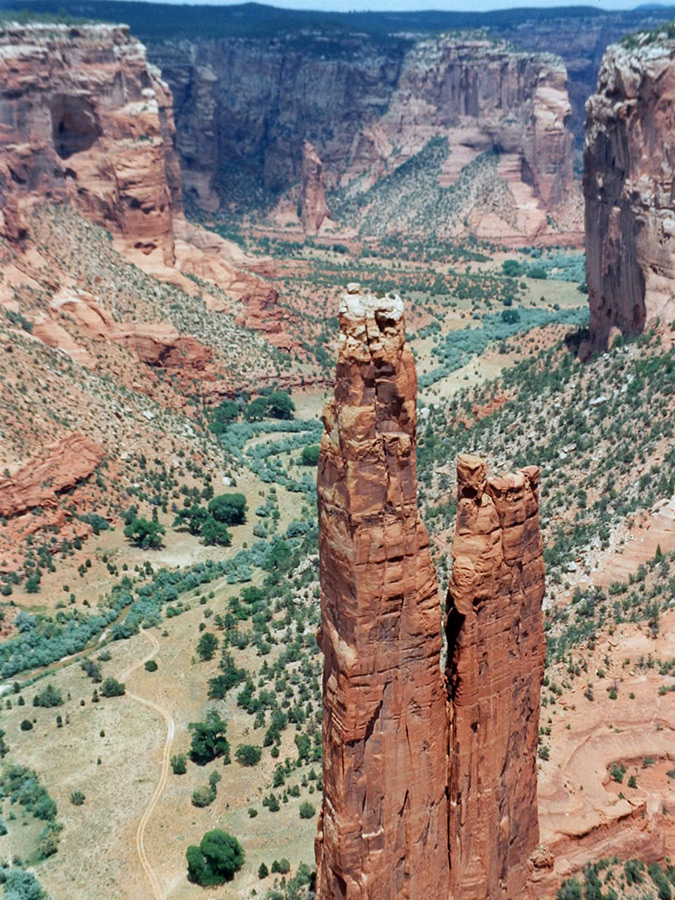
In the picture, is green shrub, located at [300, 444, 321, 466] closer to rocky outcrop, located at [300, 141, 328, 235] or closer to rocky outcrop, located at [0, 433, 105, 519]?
rocky outcrop, located at [0, 433, 105, 519]

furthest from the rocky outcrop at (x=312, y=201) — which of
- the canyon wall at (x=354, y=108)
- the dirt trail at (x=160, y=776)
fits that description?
the dirt trail at (x=160, y=776)

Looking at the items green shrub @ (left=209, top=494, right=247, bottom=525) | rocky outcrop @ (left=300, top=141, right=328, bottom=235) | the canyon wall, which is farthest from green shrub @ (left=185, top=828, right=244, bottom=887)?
the canyon wall

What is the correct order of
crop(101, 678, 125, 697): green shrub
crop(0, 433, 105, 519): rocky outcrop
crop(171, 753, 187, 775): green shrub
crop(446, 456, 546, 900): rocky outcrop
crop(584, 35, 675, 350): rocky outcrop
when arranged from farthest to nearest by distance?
crop(0, 433, 105, 519): rocky outcrop → crop(584, 35, 675, 350): rocky outcrop → crop(101, 678, 125, 697): green shrub → crop(171, 753, 187, 775): green shrub → crop(446, 456, 546, 900): rocky outcrop

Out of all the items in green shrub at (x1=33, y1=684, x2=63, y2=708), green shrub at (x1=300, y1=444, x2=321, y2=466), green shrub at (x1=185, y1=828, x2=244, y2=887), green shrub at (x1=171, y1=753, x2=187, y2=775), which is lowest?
green shrub at (x1=300, y1=444, x2=321, y2=466)

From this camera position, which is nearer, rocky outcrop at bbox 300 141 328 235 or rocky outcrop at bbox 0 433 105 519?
rocky outcrop at bbox 0 433 105 519

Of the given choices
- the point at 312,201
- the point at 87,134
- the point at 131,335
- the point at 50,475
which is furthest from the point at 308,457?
the point at 312,201

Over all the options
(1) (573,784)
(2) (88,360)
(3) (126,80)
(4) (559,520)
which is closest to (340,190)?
(3) (126,80)

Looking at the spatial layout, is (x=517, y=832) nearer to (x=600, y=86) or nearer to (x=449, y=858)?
(x=449, y=858)
